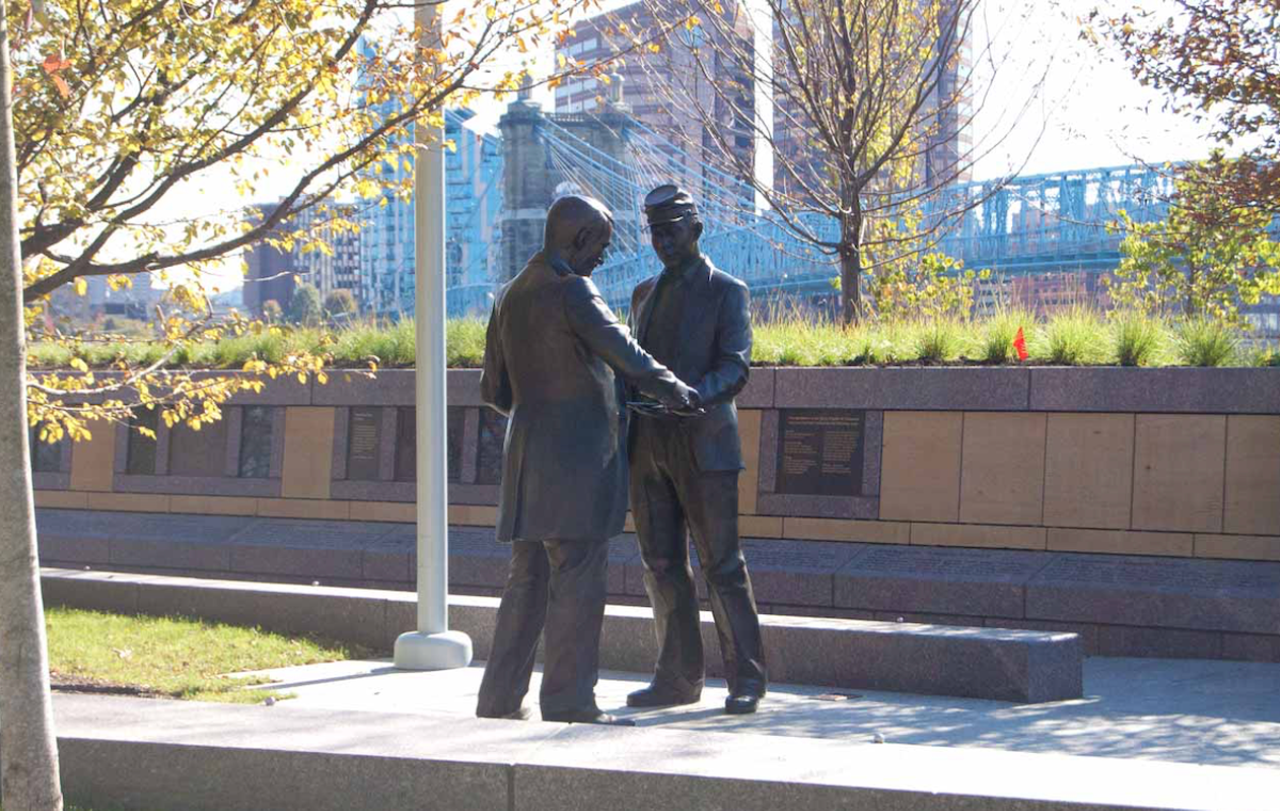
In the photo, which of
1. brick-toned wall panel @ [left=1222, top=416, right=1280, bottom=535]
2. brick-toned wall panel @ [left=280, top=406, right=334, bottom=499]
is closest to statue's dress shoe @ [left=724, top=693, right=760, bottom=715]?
brick-toned wall panel @ [left=1222, top=416, right=1280, bottom=535]

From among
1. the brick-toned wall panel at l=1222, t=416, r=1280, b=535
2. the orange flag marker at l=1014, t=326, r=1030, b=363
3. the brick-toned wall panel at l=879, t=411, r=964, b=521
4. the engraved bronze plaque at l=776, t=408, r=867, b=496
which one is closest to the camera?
the brick-toned wall panel at l=1222, t=416, r=1280, b=535

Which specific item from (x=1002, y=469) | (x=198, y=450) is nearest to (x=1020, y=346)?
(x=1002, y=469)

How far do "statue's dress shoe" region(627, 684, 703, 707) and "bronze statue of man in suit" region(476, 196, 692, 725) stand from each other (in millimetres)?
644

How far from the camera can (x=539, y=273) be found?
19.1ft

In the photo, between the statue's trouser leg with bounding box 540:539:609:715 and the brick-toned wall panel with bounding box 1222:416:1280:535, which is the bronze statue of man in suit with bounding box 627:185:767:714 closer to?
the statue's trouser leg with bounding box 540:539:609:715

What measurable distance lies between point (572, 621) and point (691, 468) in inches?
35.6

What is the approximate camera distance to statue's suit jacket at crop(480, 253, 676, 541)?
5.73 meters

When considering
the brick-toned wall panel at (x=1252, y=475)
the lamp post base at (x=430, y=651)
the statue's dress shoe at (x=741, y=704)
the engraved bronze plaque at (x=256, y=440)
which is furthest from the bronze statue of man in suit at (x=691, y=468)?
the engraved bronze plaque at (x=256, y=440)

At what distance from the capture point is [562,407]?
5.81m

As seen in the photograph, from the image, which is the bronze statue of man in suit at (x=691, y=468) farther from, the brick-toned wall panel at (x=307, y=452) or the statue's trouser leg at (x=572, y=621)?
the brick-toned wall panel at (x=307, y=452)

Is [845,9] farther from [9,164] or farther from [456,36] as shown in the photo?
[9,164]

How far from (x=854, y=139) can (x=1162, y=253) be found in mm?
7890

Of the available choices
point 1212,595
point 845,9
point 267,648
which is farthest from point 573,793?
point 845,9

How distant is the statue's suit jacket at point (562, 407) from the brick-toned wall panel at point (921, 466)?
4.50 meters
